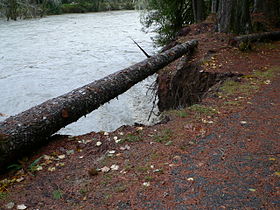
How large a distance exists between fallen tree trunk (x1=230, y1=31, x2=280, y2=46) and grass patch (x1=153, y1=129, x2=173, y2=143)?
5.91 m

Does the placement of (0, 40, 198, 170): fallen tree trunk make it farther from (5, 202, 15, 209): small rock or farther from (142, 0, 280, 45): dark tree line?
(142, 0, 280, 45): dark tree line

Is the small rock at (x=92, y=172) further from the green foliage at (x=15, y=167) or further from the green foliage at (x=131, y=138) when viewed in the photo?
the green foliage at (x=15, y=167)

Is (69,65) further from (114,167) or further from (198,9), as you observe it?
(114,167)

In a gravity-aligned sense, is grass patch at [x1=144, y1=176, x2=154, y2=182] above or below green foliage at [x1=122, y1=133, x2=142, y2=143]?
below

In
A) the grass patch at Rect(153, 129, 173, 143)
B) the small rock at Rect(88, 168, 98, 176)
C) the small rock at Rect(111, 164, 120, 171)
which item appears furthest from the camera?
the grass patch at Rect(153, 129, 173, 143)

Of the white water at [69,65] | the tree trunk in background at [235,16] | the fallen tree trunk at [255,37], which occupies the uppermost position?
the tree trunk in background at [235,16]

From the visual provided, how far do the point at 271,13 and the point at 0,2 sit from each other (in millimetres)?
13976

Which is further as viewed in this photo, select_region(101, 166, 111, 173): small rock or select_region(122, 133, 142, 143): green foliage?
select_region(122, 133, 142, 143): green foliage

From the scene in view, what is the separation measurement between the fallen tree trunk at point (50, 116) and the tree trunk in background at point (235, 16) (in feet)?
19.1

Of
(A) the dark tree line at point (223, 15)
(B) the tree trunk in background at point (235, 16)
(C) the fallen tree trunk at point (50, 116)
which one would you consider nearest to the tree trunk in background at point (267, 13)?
(A) the dark tree line at point (223, 15)

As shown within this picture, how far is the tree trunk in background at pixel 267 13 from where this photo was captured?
36.7 ft

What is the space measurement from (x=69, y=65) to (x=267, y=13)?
9.94 meters

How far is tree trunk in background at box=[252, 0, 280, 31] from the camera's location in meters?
11.2

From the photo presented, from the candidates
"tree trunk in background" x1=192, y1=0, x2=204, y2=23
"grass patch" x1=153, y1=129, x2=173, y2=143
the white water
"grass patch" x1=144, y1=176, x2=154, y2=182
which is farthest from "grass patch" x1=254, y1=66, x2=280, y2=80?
"tree trunk in background" x1=192, y1=0, x2=204, y2=23
